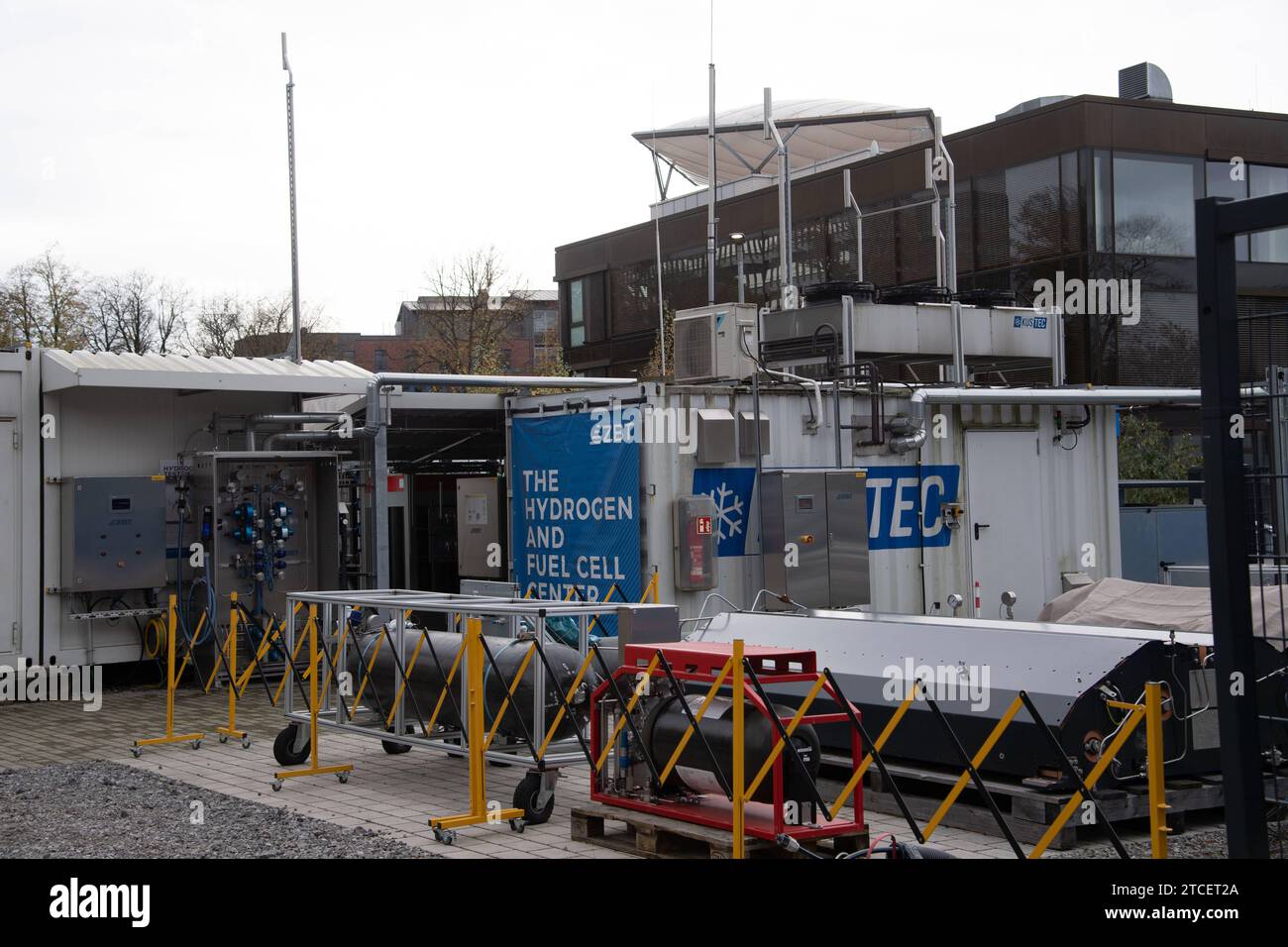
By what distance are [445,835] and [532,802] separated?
661 millimetres

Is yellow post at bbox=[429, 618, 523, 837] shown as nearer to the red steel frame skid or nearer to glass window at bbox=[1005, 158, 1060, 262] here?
the red steel frame skid

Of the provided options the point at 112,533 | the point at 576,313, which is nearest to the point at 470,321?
the point at 576,313

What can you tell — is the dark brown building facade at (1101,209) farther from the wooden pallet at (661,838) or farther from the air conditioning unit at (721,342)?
the wooden pallet at (661,838)

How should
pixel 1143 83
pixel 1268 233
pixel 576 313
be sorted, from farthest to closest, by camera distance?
1. pixel 576 313
2. pixel 1143 83
3. pixel 1268 233

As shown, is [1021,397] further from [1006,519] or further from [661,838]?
[661,838]

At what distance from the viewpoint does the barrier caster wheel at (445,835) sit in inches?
330

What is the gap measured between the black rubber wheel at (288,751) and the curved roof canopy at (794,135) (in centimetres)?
2596

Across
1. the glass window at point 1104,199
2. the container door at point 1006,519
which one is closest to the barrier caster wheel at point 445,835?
the container door at point 1006,519

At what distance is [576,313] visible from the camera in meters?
46.3

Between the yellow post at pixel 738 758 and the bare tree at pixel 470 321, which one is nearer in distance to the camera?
the yellow post at pixel 738 758

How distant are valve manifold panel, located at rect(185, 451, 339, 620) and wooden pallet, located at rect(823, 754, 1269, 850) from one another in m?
9.79

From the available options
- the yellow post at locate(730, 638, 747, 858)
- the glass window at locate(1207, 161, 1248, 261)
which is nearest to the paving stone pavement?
the yellow post at locate(730, 638, 747, 858)

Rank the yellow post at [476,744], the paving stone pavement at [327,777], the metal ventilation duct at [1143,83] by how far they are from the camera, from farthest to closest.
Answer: the metal ventilation duct at [1143,83], the yellow post at [476,744], the paving stone pavement at [327,777]
